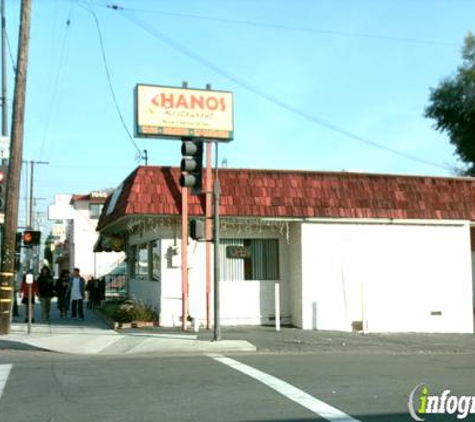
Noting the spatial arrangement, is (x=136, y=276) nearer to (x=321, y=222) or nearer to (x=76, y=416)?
(x=321, y=222)

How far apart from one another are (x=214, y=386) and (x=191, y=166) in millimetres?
6108

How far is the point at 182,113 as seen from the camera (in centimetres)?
1720

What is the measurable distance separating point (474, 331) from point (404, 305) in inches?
93.9

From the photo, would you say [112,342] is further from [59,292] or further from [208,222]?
[59,292]

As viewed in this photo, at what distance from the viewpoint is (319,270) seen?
58.3 ft

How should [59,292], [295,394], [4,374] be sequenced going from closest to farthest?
[295,394]
[4,374]
[59,292]

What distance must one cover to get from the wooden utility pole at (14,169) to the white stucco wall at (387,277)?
7.51 meters

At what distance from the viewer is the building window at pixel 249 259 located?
59.9 feet

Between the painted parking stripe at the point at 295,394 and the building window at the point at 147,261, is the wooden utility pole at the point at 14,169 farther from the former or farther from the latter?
the painted parking stripe at the point at 295,394

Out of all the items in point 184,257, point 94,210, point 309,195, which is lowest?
point 184,257

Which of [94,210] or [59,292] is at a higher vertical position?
[94,210]

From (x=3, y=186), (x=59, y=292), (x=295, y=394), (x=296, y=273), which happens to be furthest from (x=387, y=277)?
(x=59, y=292)

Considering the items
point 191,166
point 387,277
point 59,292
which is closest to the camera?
point 191,166

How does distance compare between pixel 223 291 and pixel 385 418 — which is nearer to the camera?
pixel 385 418
